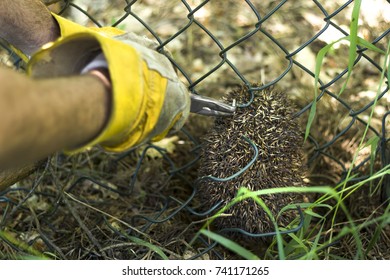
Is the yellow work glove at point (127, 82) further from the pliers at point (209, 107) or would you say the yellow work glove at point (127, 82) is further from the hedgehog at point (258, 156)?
the hedgehog at point (258, 156)

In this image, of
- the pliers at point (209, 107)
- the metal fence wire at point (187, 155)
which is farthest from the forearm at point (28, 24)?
the pliers at point (209, 107)

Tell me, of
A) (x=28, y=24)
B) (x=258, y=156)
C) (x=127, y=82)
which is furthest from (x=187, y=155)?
(x=127, y=82)

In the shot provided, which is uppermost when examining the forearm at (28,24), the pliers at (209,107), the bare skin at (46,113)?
the bare skin at (46,113)

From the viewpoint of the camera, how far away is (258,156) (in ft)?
7.52

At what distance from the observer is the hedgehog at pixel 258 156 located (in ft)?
7.50

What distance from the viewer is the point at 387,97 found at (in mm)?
2969

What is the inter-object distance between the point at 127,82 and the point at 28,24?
0.87 m

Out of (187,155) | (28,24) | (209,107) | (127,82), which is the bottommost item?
(187,155)

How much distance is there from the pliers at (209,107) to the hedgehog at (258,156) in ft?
0.19

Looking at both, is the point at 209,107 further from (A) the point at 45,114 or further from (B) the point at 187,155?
(A) the point at 45,114

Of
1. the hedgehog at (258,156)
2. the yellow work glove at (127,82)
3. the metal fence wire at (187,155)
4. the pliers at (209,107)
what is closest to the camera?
the yellow work glove at (127,82)

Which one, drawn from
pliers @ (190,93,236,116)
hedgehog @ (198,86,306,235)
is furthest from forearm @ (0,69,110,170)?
hedgehog @ (198,86,306,235)

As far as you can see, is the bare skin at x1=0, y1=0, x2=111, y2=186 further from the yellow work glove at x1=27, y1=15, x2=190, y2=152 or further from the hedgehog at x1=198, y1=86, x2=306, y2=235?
the hedgehog at x1=198, y1=86, x2=306, y2=235

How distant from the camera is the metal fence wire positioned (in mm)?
2449
